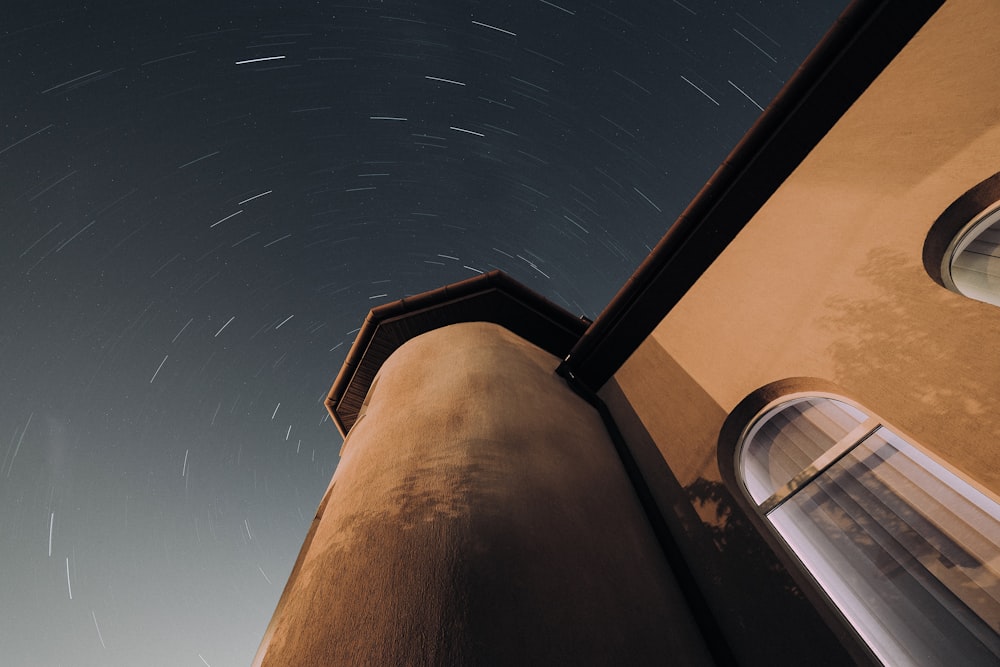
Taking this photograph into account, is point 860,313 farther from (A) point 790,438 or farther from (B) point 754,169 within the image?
A: (B) point 754,169

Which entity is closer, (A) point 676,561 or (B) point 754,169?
(A) point 676,561

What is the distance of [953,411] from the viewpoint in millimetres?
2473

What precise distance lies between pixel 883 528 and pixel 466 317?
5463 millimetres

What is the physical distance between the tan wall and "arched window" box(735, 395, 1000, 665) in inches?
42.5

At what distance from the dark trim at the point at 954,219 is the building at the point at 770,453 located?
16 millimetres

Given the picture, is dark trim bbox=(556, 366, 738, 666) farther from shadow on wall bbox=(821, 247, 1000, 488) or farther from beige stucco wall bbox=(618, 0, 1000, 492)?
shadow on wall bbox=(821, 247, 1000, 488)

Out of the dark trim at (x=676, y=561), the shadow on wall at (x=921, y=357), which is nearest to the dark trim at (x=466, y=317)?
the dark trim at (x=676, y=561)

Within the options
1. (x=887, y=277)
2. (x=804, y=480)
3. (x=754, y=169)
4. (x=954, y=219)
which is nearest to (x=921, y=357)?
(x=887, y=277)

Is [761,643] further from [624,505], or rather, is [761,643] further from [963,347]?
[963,347]

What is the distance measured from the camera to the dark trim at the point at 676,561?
109 inches

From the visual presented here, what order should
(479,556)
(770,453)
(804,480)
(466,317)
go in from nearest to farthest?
→ (479,556) < (804,480) < (770,453) < (466,317)

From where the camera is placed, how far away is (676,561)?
3.29m

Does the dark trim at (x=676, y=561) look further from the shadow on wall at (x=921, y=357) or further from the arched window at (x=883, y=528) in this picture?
the shadow on wall at (x=921, y=357)

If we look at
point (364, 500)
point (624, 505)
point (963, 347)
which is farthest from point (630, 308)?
point (364, 500)
